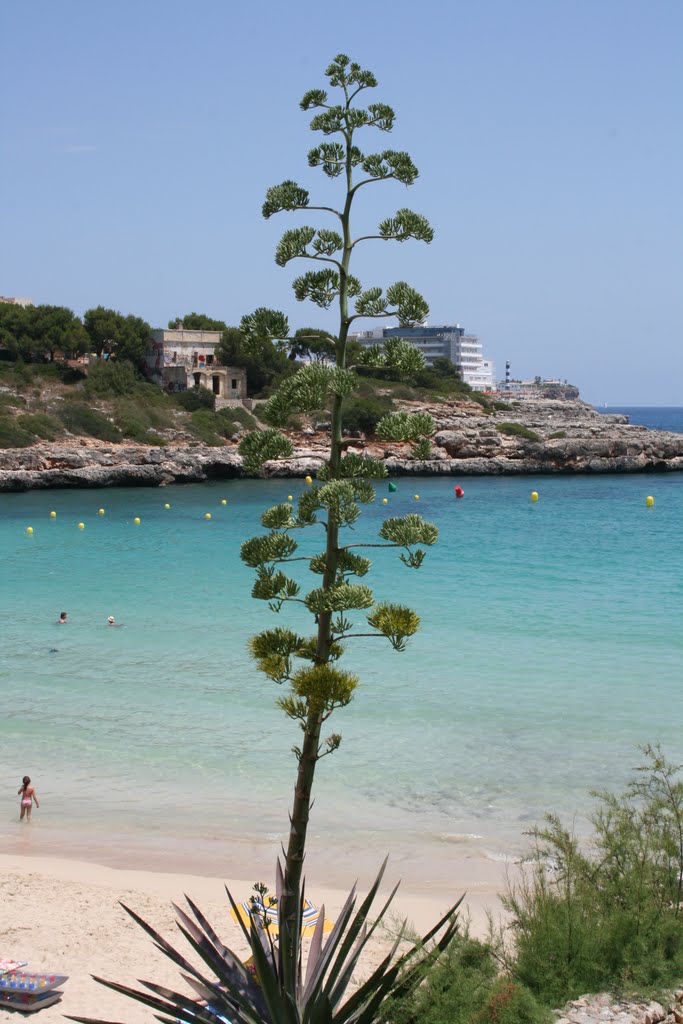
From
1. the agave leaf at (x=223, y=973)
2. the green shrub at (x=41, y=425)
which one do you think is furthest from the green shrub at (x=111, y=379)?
the agave leaf at (x=223, y=973)

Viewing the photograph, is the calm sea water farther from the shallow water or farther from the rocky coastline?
the rocky coastline

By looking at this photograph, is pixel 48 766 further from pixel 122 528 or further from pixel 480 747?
pixel 122 528

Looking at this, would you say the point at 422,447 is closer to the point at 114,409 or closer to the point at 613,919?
the point at 613,919

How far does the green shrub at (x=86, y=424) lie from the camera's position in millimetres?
55656

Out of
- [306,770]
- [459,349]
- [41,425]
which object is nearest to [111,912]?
[306,770]

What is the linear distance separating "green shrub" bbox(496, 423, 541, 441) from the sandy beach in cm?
5402

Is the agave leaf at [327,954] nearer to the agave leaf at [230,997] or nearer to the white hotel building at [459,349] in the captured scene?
the agave leaf at [230,997]

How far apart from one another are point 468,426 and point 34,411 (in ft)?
88.0

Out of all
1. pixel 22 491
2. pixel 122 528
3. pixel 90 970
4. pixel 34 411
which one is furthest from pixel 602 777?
pixel 34 411

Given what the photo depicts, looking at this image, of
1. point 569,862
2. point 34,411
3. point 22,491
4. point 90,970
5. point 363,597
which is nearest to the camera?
point 363,597

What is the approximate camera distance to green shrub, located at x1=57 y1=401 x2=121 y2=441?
55.7 metres

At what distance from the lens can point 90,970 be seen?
8234 mm

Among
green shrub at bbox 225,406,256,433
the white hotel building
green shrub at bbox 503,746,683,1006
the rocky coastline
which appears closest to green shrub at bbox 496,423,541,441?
the rocky coastline

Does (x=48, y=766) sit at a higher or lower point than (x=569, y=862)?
lower
